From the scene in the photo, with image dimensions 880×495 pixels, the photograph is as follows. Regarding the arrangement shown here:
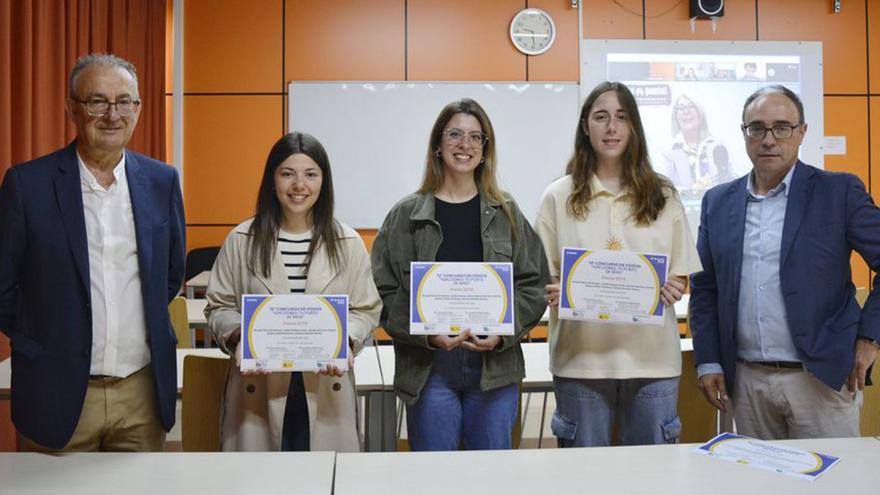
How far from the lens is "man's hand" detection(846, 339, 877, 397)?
82.9 inches

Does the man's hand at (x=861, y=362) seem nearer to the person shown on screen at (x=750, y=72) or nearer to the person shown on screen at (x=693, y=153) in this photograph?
the person shown on screen at (x=693, y=153)

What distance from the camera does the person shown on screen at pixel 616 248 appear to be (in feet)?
7.06

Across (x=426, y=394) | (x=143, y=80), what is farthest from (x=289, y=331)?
(x=143, y=80)

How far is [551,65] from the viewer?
612 cm

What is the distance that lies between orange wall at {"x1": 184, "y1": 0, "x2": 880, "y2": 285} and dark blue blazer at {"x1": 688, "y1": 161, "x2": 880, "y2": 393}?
4.14 meters

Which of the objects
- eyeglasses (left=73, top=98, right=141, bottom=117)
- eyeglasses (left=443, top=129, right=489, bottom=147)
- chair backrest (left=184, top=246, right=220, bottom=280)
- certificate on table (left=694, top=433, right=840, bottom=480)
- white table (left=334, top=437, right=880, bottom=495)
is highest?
eyeglasses (left=73, top=98, right=141, bottom=117)

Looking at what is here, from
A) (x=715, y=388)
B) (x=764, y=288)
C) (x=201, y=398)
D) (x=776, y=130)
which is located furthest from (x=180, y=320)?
(x=776, y=130)

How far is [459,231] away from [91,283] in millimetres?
1081

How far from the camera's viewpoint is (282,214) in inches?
88.5

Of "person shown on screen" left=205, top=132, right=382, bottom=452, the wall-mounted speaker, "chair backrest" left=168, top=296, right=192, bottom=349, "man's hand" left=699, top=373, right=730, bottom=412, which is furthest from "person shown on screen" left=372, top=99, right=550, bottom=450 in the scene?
the wall-mounted speaker

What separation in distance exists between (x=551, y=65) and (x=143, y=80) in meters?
3.35

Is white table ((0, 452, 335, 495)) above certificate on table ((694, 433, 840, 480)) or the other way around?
the other way around

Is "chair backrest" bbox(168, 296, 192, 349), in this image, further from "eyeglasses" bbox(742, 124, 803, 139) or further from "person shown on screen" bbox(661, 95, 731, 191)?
"person shown on screen" bbox(661, 95, 731, 191)

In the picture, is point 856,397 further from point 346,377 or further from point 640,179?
point 346,377
